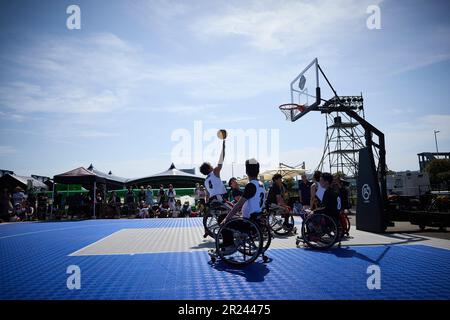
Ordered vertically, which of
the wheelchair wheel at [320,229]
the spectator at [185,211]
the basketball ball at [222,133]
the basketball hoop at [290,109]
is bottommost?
the spectator at [185,211]

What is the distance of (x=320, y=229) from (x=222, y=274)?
8.69ft

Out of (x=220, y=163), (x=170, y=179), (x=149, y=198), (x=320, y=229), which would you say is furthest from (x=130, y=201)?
(x=320, y=229)

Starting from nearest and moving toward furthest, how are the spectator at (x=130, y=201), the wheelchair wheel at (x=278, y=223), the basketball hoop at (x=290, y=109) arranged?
the wheelchair wheel at (x=278, y=223) → the basketball hoop at (x=290, y=109) → the spectator at (x=130, y=201)

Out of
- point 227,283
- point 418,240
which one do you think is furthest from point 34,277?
point 418,240

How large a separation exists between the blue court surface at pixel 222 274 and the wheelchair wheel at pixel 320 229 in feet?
0.71

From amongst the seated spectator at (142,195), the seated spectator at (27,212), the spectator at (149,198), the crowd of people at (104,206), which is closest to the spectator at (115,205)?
the crowd of people at (104,206)

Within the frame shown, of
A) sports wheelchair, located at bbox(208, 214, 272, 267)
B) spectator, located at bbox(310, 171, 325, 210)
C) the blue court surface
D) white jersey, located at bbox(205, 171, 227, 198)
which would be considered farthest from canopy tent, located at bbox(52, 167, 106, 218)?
sports wheelchair, located at bbox(208, 214, 272, 267)

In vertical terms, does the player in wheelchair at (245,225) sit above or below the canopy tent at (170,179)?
below

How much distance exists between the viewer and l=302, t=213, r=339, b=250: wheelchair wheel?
18.8ft

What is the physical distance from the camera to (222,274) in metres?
4.19

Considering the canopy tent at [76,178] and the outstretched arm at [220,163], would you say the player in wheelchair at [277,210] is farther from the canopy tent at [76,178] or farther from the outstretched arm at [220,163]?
the canopy tent at [76,178]

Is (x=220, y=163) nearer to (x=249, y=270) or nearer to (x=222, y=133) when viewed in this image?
(x=222, y=133)

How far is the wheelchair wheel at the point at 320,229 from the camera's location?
5727 mm

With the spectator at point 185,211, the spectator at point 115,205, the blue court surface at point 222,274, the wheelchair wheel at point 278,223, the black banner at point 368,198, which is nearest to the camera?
the blue court surface at point 222,274
